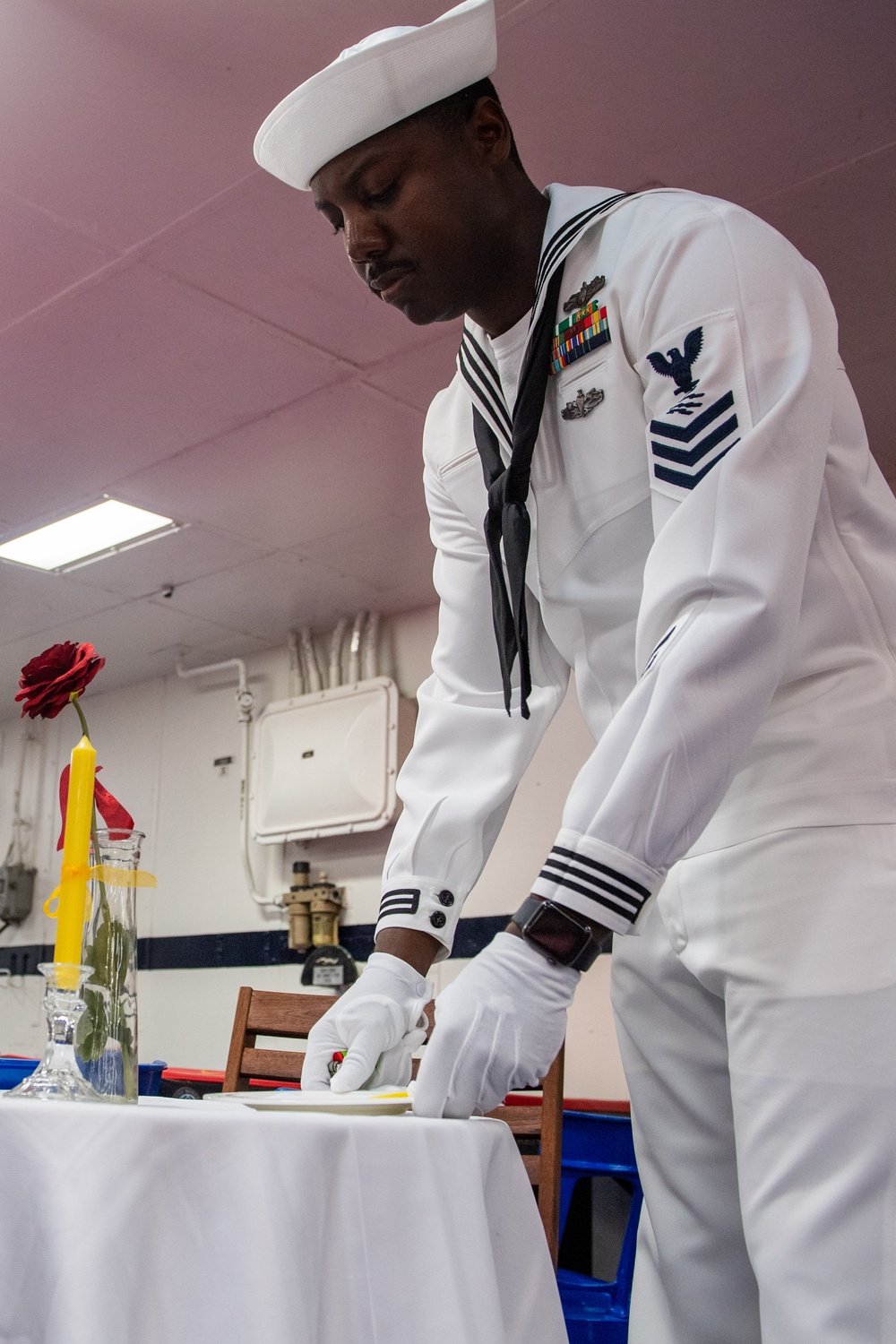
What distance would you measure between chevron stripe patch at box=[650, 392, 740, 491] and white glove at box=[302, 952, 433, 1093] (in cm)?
58

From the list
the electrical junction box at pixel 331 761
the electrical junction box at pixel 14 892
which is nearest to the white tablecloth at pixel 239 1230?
the electrical junction box at pixel 331 761

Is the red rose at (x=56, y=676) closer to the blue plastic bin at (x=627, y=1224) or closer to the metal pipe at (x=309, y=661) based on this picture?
the blue plastic bin at (x=627, y=1224)

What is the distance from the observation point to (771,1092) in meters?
0.98

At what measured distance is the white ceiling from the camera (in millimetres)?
2541

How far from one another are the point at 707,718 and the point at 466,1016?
12.1 inches

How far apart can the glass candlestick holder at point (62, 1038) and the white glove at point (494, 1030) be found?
26cm

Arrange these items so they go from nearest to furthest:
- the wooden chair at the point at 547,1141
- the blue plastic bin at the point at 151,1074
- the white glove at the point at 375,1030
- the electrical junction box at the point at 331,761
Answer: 1. the white glove at the point at 375,1030
2. the wooden chair at the point at 547,1141
3. the blue plastic bin at the point at 151,1074
4. the electrical junction box at the point at 331,761

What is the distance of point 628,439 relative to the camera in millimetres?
1253

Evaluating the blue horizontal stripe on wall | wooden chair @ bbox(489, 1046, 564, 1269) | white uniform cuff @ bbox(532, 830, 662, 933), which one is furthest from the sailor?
the blue horizontal stripe on wall

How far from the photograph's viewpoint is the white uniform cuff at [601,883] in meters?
1.00

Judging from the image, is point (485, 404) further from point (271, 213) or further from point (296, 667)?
point (296, 667)

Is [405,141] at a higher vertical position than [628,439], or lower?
higher

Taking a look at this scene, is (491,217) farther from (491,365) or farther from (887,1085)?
(887,1085)

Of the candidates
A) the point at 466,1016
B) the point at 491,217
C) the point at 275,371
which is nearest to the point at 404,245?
the point at 491,217
